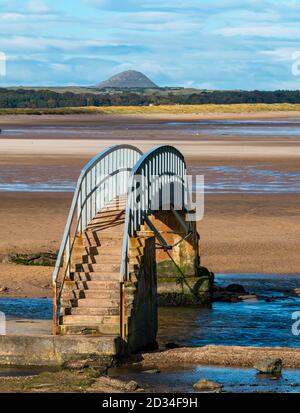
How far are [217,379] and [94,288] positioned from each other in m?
2.87

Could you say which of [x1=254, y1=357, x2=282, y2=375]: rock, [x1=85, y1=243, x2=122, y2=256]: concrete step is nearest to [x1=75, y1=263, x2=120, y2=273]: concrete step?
[x1=85, y1=243, x2=122, y2=256]: concrete step

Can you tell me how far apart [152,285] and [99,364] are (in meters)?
2.85

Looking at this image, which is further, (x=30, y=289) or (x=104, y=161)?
(x=30, y=289)

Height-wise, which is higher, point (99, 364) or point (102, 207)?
point (102, 207)

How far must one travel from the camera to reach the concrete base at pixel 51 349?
52.2 ft

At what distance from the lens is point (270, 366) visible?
15.9 metres

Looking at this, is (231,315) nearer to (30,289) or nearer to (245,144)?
(30,289)

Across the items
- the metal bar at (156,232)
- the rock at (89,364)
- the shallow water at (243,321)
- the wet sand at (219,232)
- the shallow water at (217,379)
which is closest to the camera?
the shallow water at (217,379)

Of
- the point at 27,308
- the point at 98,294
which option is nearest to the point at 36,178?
the point at 27,308

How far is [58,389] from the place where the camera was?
47.0 ft

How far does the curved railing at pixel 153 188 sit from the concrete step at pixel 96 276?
2.22ft

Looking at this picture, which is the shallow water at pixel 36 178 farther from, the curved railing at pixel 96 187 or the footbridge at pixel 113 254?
the footbridge at pixel 113 254

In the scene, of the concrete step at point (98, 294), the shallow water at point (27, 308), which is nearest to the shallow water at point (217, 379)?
the concrete step at point (98, 294)
